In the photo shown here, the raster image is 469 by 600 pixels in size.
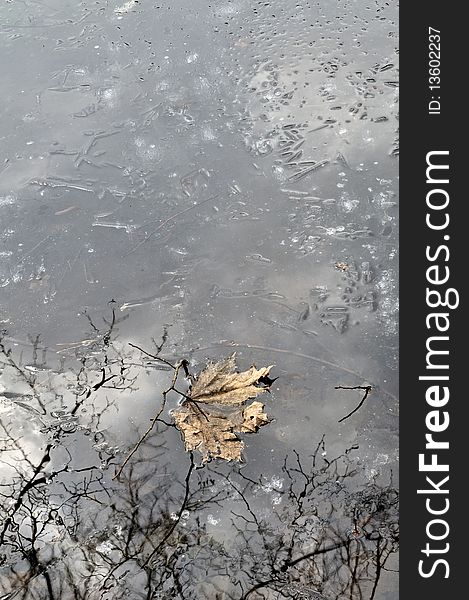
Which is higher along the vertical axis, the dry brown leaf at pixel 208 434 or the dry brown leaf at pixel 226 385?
the dry brown leaf at pixel 226 385

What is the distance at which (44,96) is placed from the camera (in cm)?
425

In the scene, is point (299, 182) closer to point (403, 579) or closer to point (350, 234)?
point (350, 234)

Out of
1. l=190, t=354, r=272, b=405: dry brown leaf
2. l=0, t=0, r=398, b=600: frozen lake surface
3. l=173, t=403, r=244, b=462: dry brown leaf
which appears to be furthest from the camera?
l=190, t=354, r=272, b=405: dry brown leaf

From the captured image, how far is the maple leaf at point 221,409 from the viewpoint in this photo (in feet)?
8.75

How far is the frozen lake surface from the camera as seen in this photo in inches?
97.0

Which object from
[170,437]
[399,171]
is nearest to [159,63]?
[399,171]

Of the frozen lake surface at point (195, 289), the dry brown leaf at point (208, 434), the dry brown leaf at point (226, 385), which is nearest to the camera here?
the frozen lake surface at point (195, 289)

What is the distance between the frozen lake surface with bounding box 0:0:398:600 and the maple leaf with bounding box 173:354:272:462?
0.15 ft

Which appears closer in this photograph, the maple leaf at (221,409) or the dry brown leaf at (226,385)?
the maple leaf at (221,409)

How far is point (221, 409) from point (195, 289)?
2.13 ft

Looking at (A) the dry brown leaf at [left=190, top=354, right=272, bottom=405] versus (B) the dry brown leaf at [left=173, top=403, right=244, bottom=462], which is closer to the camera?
(B) the dry brown leaf at [left=173, top=403, right=244, bottom=462]

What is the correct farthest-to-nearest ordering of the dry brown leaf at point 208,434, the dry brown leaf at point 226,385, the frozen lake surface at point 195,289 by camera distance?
the dry brown leaf at point 226,385, the dry brown leaf at point 208,434, the frozen lake surface at point 195,289

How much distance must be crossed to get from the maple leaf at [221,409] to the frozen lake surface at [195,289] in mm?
45

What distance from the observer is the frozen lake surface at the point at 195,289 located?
2463 millimetres
